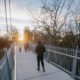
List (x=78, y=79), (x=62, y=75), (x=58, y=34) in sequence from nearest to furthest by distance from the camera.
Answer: (x=78, y=79) < (x=62, y=75) < (x=58, y=34)

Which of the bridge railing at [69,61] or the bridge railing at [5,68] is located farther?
the bridge railing at [69,61]

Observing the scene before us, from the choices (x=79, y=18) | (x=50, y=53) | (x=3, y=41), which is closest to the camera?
(x=50, y=53)

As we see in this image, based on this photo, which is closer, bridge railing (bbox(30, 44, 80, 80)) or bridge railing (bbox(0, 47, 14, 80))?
bridge railing (bbox(0, 47, 14, 80))

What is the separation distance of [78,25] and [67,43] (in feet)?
10.8

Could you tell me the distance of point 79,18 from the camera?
28516mm

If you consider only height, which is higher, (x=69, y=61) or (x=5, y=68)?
(x=5, y=68)

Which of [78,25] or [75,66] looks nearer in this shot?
Answer: [75,66]

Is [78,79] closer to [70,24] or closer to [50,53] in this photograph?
[50,53]

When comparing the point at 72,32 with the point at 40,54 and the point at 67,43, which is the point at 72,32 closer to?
the point at 67,43

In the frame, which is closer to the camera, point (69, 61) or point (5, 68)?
point (5, 68)

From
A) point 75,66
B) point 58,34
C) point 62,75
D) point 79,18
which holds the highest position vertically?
point 79,18

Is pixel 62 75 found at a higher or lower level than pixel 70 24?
lower

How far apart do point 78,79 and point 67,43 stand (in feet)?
69.5

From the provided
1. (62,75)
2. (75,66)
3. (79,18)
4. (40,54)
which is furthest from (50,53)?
(79,18)
